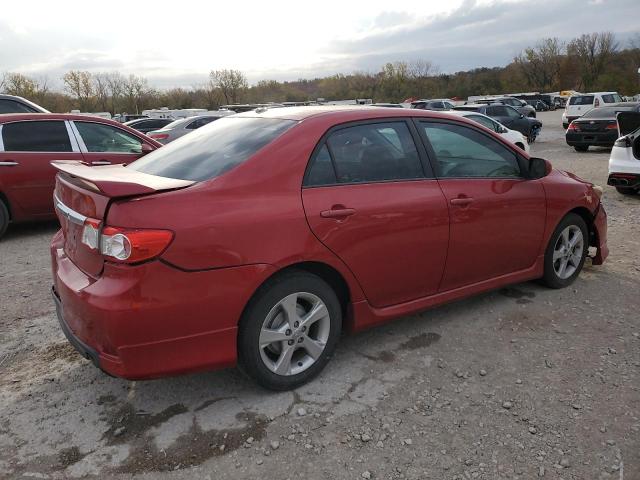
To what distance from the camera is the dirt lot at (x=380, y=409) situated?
8.19ft

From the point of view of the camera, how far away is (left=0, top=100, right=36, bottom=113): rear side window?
9.80 meters

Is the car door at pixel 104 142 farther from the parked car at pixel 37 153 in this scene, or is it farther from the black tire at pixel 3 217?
the black tire at pixel 3 217

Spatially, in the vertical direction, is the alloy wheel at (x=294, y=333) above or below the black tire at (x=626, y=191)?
above

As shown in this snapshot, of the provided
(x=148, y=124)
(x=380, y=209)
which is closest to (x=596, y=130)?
(x=380, y=209)

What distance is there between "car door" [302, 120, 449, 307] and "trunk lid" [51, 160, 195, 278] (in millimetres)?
813

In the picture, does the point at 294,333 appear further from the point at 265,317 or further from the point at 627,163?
the point at 627,163

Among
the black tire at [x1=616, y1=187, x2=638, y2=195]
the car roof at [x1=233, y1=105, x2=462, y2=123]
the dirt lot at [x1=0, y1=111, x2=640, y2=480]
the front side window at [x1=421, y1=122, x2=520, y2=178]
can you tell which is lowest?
the dirt lot at [x1=0, y1=111, x2=640, y2=480]

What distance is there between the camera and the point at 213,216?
8.72 ft

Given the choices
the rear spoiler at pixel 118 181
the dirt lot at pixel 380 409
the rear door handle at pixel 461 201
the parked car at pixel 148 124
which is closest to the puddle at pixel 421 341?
the dirt lot at pixel 380 409

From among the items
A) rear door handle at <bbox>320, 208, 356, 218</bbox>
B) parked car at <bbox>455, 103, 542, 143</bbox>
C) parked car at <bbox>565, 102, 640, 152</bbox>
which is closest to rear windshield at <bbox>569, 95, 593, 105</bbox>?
parked car at <bbox>455, 103, 542, 143</bbox>

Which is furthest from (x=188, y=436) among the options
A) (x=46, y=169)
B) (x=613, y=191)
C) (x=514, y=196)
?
(x=613, y=191)

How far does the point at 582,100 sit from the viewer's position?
88.5 feet

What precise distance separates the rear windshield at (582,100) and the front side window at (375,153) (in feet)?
88.6

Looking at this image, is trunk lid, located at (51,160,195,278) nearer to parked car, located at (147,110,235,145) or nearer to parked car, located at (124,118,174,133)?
parked car, located at (147,110,235,145)
